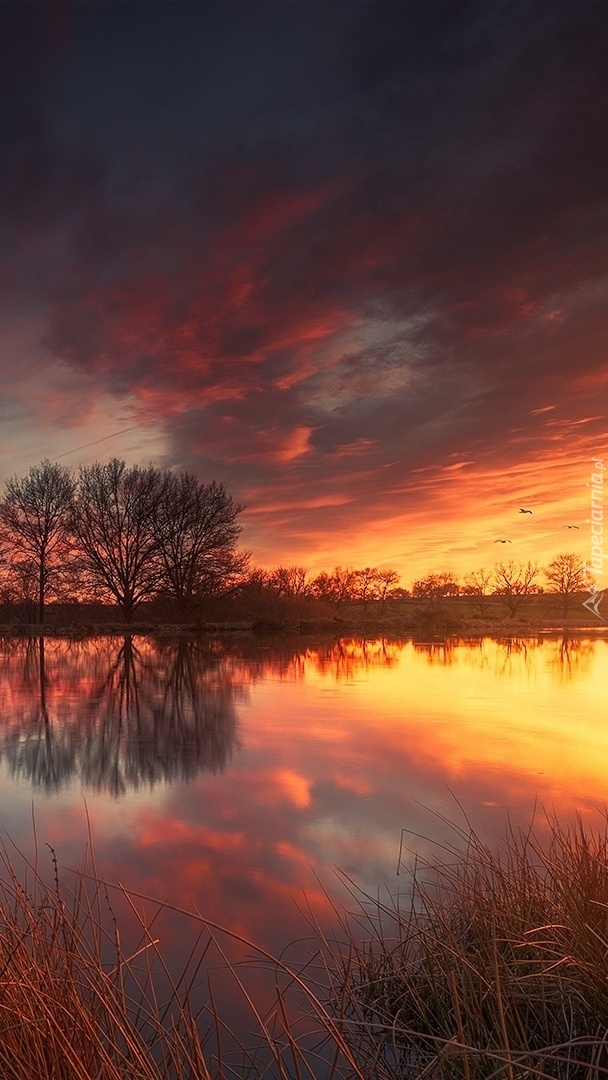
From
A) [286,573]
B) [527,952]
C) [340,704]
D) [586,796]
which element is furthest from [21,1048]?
[286,573]

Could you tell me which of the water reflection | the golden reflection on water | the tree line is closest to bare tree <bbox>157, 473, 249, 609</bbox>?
the tree line

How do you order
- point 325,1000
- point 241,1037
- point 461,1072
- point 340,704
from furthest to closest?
point 340,704
point 325,1000
point 241,1037
point 461,1072

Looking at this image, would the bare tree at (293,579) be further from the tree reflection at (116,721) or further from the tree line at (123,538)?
the tree reflection at (116,721)

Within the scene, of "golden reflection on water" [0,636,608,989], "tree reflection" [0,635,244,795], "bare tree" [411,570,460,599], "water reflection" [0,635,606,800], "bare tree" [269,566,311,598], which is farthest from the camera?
"bare tree" [411,570,460,599]

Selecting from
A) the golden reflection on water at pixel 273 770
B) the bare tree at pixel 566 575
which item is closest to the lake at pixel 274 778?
the golden reflection on water at pixel 273 770

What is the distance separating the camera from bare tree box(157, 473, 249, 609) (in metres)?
42.5

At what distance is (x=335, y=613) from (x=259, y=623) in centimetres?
1248

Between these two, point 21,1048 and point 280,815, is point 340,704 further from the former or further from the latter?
point 21,1048

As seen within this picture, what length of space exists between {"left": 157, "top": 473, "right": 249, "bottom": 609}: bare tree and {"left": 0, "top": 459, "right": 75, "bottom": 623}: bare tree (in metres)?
5.51

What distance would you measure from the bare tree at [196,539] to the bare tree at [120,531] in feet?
2.00

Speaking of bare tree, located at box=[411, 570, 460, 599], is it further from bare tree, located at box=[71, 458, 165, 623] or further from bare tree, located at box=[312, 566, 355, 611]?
bare tree, located at box=[71, 458, 165, 623]

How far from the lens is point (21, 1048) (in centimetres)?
230

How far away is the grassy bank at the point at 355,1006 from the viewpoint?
224 cm

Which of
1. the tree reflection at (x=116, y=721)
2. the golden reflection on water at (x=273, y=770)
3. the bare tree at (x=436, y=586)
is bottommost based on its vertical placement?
the golden reflection on water at (x=273, y=770)
